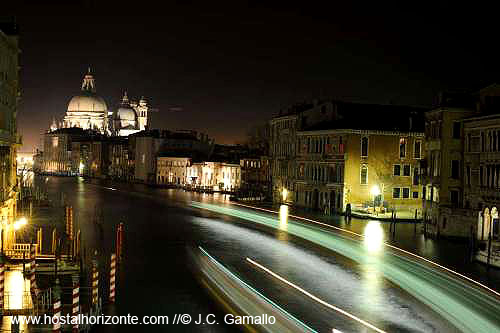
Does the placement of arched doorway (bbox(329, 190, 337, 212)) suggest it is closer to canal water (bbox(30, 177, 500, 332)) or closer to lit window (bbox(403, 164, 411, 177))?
lit window (bbox(403, 164, 411, 177))

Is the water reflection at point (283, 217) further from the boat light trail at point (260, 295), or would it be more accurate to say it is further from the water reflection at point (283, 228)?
the boat light trail at point (260, 295)

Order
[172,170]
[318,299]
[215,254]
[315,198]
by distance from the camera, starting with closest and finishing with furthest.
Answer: [318,299], [215,254], [315,198], [172,170]

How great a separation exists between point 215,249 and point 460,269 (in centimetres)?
1076

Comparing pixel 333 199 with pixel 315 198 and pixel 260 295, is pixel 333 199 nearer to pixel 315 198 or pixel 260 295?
pixel 315 198

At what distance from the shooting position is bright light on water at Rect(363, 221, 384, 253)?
33.8 metres

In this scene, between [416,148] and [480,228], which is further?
[416,148]

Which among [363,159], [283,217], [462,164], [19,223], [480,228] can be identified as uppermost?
[363,159]

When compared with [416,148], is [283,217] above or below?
below

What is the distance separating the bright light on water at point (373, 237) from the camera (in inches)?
1330

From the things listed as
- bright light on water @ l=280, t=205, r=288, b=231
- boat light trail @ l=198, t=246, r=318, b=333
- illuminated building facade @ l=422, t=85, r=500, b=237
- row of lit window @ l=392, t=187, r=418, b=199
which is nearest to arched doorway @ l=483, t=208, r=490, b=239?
illuminated building facade @ l=422, t=85, r=500, b=237

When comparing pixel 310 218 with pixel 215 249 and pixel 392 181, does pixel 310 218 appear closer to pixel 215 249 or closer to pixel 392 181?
pixel 392 181

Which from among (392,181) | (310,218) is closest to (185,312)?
(310,218)

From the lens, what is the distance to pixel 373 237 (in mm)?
38312

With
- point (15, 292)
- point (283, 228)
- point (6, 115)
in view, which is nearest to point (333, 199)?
point (283, 228)
